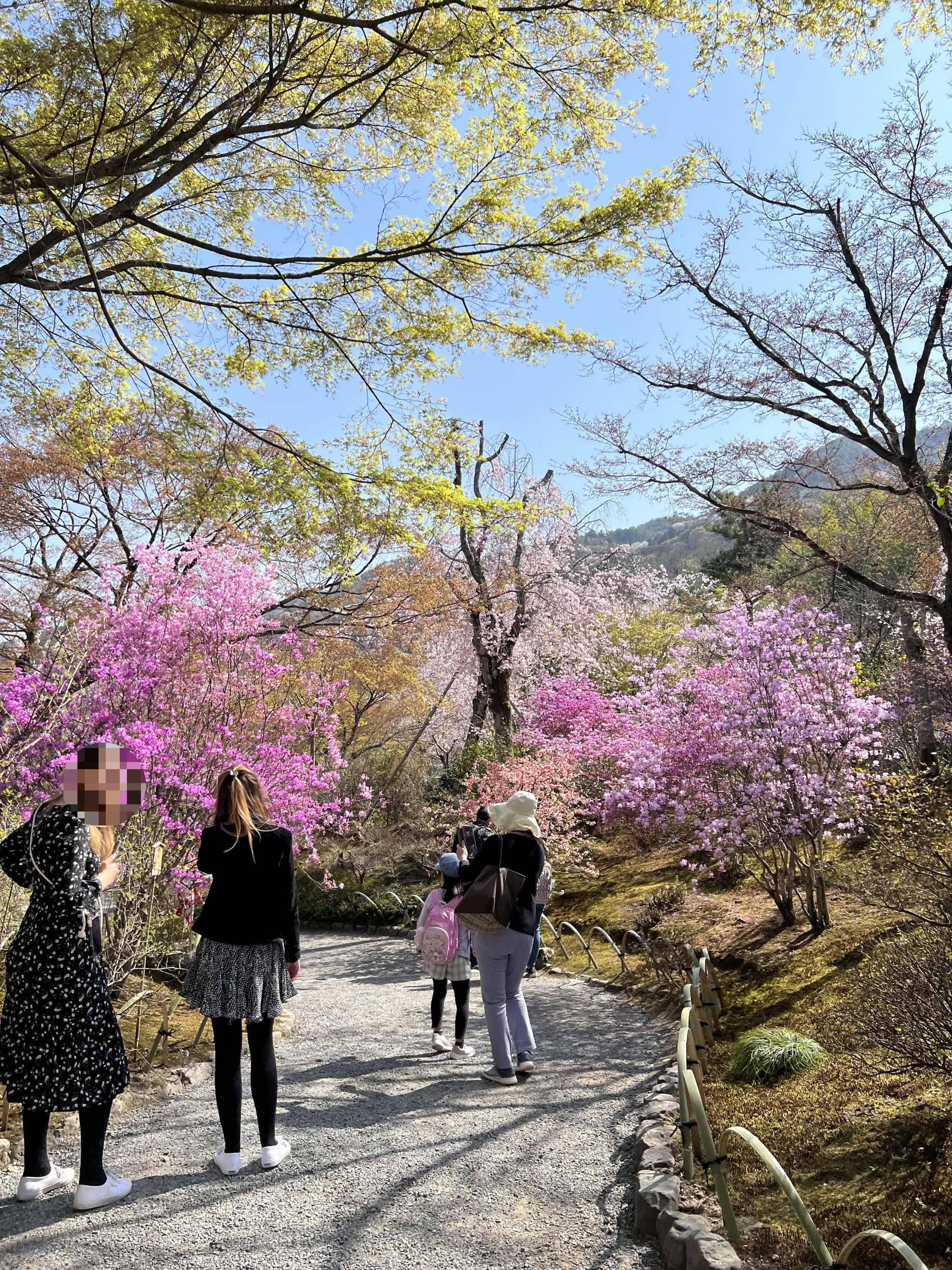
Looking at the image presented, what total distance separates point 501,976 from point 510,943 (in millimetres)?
196

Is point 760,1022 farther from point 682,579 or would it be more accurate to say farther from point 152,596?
point 682,579

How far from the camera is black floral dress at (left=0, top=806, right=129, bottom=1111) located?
256 centimetres

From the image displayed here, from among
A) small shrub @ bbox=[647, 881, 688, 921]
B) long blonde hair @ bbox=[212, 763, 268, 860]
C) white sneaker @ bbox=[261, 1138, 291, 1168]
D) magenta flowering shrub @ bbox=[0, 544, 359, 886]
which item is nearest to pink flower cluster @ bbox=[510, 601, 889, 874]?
small shrub @ bbox=[647, 881, 688, 921]

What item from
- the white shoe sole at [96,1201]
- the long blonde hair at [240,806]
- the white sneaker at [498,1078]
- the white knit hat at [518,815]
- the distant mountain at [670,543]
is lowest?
the white sneaker at [498,1078]

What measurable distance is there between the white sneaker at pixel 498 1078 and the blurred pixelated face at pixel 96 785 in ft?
8.54

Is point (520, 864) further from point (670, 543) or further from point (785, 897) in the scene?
point (670, 543)

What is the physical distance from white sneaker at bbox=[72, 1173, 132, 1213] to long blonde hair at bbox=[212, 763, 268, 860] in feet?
3.94

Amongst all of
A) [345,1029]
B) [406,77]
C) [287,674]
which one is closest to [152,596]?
[287,674]

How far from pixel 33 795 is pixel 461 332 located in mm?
5111

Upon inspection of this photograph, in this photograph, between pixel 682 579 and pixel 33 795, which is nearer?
pixel 33 795

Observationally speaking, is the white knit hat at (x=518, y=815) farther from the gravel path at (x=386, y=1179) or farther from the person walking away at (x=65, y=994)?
the person walking away at (x=65, y=994)

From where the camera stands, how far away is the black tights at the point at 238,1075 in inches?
113

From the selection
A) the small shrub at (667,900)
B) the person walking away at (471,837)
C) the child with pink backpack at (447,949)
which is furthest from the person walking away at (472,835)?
the small shrub at (667,900)

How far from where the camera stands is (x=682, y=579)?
23312mm
